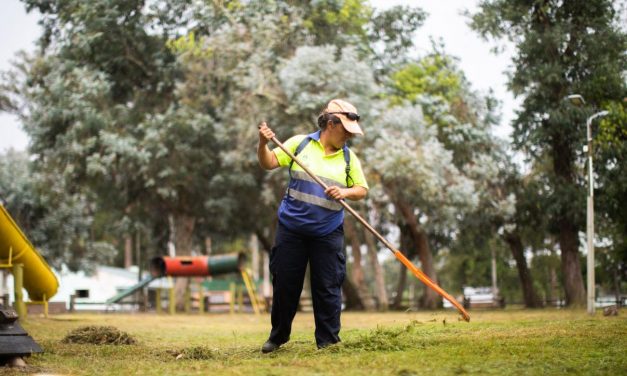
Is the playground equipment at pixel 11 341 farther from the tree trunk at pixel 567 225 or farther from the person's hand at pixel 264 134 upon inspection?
the tree trunk at pixel 567 225

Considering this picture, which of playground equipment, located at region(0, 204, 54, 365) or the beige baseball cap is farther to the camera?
playground equipment, located at region(0, 204, 54, 365)

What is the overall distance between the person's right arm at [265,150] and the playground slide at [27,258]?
7455 millimetres

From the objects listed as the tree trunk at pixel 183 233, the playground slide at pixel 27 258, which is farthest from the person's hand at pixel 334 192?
the tree trunk at pixel 183 233

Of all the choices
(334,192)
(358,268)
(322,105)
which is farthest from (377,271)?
(334,192)

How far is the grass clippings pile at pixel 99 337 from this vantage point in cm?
941

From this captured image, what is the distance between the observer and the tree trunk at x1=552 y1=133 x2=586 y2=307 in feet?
97.7

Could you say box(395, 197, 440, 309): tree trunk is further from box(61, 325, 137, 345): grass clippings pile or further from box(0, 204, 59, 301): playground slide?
box(61, 325, 137, 345): grass clippings pile

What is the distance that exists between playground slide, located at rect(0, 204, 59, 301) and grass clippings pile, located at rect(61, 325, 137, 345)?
4.74m

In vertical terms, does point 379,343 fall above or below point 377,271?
below

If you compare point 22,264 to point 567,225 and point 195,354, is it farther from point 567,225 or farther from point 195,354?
point 567,225

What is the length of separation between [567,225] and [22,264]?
20782 mm

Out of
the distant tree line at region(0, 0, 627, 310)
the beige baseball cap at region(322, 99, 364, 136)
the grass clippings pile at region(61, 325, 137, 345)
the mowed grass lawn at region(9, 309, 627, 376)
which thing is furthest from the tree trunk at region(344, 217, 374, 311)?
the beige baseball cap at region(322, 99, 364, 136)

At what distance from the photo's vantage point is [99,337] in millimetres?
9516

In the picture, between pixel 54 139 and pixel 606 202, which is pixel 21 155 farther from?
pixel 606 202
